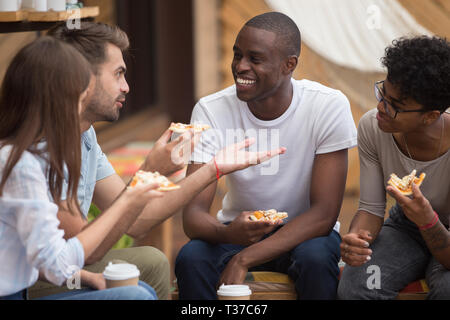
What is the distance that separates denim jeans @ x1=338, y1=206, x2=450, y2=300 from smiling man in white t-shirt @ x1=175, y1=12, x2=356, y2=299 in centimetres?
10

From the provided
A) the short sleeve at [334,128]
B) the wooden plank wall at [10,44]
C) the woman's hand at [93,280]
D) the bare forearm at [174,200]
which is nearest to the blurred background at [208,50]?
the wooden plank wall at [10,44]

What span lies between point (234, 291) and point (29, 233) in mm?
741

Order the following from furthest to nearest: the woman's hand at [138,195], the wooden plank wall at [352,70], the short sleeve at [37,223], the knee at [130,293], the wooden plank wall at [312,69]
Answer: the wooden plank wall at [312,69], the wooden plank wall at [352,70], the knee at [130,293], the woman's hand at [138,195], the short sleeve at [37,223]

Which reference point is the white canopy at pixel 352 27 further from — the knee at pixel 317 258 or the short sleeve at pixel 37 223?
the short sleeve at pixel 37 223

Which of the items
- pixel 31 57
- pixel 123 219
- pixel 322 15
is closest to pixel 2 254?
pixel 123 219

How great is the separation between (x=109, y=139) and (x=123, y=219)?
3767 millimetres

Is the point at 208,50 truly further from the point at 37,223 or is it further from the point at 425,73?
the point at 37,223

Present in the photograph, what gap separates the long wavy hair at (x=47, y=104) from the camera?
1.98 m

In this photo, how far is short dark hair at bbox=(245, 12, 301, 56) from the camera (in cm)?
269

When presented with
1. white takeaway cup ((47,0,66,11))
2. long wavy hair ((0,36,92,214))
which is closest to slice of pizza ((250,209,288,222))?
long wavy hair ((0,36,92,214))

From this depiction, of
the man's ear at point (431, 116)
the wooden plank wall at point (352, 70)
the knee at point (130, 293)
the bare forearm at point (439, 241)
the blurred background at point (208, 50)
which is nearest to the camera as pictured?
the knee at point (130, 293)

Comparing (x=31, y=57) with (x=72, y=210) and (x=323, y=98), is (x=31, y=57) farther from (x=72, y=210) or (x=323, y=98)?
(x=323, y=98)

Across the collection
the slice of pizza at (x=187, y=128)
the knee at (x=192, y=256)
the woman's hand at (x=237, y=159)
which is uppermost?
the slice of pizza at (x=187, y=128)

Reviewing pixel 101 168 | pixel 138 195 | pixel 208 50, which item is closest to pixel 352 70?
pixel 208 50
